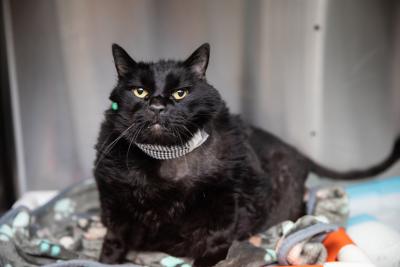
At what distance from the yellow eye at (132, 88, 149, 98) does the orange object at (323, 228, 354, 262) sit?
621 millimetres

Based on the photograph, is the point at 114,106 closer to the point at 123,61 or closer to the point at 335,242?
the point at 123,61

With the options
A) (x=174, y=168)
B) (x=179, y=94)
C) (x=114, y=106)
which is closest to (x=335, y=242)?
(x=174, y=168)

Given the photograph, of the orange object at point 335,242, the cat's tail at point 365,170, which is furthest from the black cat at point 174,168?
the cat's tail at point 365,170

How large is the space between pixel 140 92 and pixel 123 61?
0.10m

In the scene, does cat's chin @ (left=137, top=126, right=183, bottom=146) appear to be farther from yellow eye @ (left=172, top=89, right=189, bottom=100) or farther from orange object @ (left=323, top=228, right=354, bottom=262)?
orange object @ (left=323, top=228, right=354, bottom=262)

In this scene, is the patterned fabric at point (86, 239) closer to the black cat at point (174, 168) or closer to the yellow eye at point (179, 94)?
the black cat at point (174, 168)

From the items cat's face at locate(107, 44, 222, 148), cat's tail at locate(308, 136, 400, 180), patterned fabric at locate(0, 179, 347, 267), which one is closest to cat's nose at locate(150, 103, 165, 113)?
cat's face at locate(107, 44, 222, 148)

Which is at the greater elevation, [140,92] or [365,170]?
[140,92]

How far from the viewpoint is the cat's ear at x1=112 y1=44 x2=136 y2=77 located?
3.60 feet

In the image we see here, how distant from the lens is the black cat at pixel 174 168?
3.48 ft

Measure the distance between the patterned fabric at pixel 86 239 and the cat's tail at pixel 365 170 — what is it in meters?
0.22

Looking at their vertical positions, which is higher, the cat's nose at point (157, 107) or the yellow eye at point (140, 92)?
the yellow eye at point (140, 92)

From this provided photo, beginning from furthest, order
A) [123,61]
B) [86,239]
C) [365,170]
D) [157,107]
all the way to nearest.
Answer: [365,170] < [86,239] < [123,61] < [157,107]

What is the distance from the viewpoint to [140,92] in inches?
42.1
